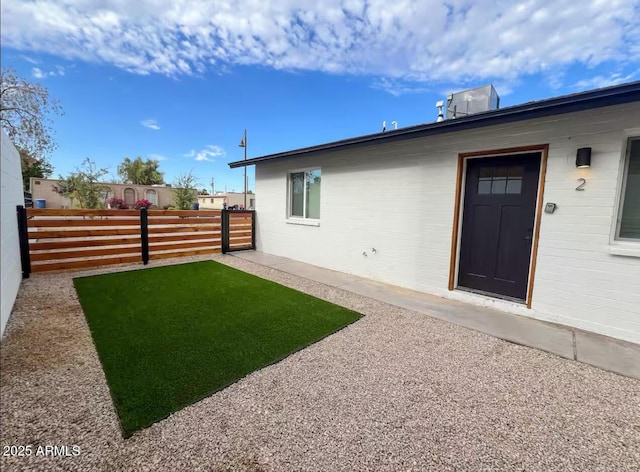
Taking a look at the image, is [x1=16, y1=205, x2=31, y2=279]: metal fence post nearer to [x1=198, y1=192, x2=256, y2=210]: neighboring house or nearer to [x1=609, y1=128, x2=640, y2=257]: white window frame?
[x1=609, y1=128, x2=640, y2=257]: white window frame

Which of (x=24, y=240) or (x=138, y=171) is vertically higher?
(x=138, y=171)

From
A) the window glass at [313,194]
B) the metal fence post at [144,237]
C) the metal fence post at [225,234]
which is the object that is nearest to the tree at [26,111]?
the metal fence post at [144,237]

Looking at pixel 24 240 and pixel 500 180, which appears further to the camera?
pixel 24 240

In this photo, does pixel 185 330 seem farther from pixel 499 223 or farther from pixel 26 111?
pixel 26 111

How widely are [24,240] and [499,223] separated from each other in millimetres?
8334

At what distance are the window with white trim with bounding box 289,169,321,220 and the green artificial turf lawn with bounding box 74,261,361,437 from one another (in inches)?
98.0

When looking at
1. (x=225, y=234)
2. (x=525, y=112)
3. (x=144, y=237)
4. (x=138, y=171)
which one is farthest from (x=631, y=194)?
(x=138, y=171)

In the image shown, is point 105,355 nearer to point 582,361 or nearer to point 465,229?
point 582,361

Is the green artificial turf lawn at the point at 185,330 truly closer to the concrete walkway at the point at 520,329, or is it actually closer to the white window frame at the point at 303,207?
the concrete walkway at the point at 520,329

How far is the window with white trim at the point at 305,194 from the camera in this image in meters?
6.86

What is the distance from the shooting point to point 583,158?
318 cm

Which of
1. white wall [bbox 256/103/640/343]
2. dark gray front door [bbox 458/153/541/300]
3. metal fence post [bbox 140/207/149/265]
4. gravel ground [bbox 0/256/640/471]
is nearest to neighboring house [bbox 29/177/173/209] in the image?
metal fence post [bbox 140/207/149/265]

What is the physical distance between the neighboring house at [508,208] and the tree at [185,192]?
11.0m

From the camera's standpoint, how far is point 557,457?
5.31 feet
